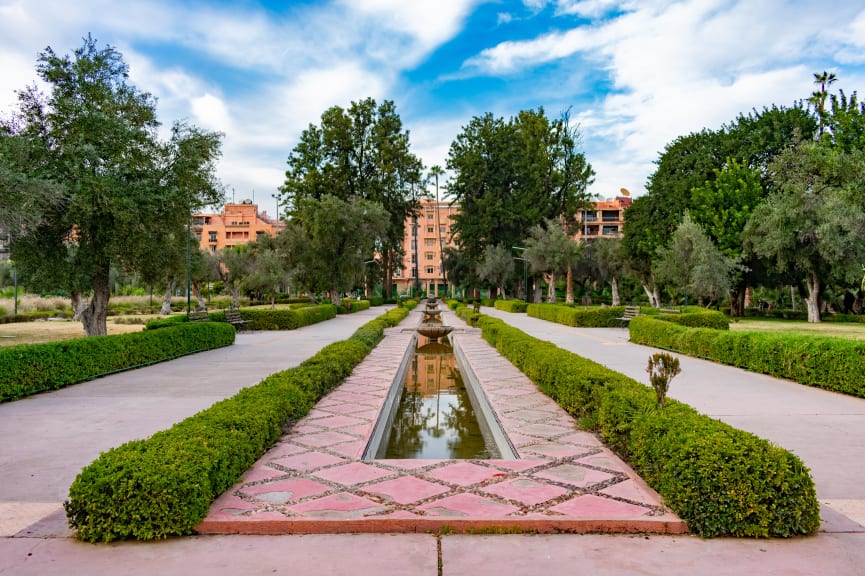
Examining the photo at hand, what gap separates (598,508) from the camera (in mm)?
3643

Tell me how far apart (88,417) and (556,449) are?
16.8 ft

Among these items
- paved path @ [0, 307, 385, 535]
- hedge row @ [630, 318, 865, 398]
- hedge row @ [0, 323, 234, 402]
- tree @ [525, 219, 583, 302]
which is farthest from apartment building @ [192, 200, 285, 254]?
hedge row @ [630, 318, 865, 398]

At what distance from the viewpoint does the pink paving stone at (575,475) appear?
13.8ft

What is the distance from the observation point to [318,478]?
430cm

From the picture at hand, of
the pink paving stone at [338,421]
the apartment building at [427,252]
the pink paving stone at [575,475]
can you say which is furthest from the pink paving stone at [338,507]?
the apartment building at [427,252]

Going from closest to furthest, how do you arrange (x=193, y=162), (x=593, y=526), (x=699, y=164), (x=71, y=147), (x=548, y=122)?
(x=593, y=526), (x=71, y=147), (x=193, y=162), (x=699, y=164), (x=548, y=122)

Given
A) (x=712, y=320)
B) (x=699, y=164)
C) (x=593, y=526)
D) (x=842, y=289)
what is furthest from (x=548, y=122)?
(x=593, y=526)

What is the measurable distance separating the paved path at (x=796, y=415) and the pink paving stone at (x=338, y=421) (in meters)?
3.98

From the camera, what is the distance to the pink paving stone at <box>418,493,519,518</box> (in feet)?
11.5

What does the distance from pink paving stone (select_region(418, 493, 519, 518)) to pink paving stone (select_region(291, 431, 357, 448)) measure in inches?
72.2

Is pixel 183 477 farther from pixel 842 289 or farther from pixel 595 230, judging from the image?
pixel 595 230

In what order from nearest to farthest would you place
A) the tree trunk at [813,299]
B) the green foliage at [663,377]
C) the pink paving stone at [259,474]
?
the pink paving stone at [259,474] < the green foliage at [663,377] < the tree trunk at [813,299]

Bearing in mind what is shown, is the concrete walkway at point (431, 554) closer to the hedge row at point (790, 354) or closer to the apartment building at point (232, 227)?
the hedge row at point (790, 354)

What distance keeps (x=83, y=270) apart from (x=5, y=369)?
6.16 meters
